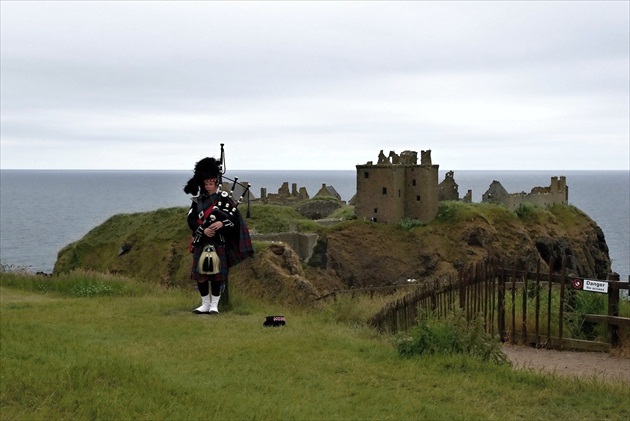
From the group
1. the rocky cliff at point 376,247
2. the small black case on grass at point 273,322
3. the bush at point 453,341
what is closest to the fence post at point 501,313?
the bush at point 453,341

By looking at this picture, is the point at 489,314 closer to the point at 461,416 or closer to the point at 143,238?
the point at 461,416

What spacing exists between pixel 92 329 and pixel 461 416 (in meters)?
6.49

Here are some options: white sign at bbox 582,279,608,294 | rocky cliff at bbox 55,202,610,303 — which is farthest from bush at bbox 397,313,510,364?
rocky cliff at bbox 55,202,610,303

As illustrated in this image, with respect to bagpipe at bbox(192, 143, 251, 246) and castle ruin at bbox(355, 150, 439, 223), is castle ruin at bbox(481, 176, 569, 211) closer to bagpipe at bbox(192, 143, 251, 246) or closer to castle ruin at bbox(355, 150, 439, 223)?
castle ruin at bbox(355, 150, 439, 223)

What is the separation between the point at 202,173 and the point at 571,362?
7.26 m

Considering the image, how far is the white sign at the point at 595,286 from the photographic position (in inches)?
416

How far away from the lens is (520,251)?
1788 inches

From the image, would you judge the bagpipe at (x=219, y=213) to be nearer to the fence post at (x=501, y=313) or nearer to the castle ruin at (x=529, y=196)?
the fence post at (x=501, y=313)

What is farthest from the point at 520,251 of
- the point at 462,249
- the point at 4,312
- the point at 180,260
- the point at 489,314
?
the point at 4,312

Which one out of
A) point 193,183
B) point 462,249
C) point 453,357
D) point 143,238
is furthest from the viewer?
point 462,249

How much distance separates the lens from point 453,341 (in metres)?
9.68

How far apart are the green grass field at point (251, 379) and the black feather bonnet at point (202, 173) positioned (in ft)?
8.64

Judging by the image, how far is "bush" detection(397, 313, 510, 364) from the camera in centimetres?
945

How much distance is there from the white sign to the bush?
207 cm
